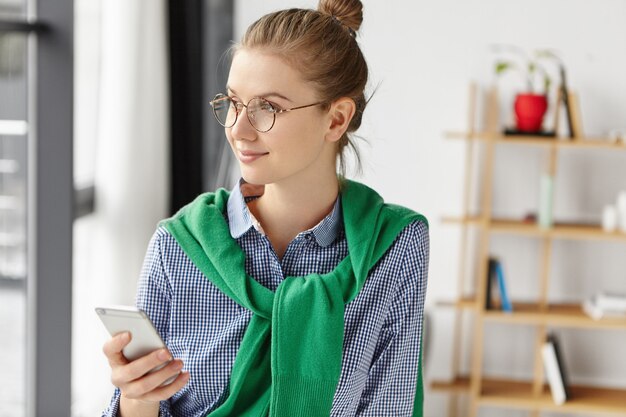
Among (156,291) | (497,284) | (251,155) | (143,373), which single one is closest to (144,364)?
(143,373)

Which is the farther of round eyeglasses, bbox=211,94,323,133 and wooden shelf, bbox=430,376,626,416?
wooden shelf, bbox=430,376,626,416

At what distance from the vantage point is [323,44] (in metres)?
1.31

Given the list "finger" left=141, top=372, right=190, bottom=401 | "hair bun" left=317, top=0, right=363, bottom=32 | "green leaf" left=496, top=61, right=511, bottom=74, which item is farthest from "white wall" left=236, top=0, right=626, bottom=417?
"finger" left=141, top=372, right=190, bottom=401

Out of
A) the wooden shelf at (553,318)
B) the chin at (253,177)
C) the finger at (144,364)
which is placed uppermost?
the chin at (253,177)

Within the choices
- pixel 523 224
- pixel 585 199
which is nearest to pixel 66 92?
pixel 523 224

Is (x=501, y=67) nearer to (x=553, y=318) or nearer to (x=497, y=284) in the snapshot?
(x=497, y=284)

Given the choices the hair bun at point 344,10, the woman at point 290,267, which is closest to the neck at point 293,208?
the woman at point 290,267

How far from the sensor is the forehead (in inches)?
48.9

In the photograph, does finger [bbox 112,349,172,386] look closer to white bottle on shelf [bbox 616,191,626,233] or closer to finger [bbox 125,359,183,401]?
finger [bbox 125,359,183,401]

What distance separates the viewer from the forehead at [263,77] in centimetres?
124

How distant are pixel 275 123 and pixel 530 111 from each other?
110 inches

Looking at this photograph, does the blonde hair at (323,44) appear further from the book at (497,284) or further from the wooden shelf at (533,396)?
the wooden shelf at (533,396)

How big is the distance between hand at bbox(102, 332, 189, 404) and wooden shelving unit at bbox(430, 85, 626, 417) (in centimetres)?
281

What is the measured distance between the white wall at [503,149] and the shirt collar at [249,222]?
8.77 feet
